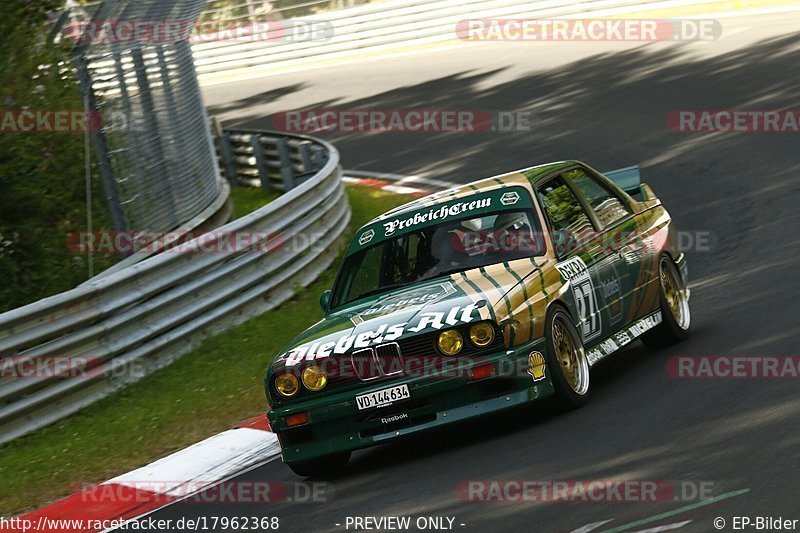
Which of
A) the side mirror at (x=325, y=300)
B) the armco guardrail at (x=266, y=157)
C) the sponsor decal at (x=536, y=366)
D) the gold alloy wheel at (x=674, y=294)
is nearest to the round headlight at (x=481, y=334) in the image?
the sponsor decal at (x=536, y=366)

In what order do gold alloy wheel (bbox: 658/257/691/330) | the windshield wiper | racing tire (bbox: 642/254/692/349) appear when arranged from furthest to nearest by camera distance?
1. gold alloy wheel (bbox: 658/257/691/330)
2. racing tire (bbox: 642/254/692/349)
3. the windshield wiper

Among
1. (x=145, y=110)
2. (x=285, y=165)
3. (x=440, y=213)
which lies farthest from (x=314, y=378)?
(x=285, y=165)

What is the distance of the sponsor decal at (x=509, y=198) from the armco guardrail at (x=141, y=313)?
3.49 meters

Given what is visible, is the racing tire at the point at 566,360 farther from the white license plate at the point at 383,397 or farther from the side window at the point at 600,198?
the side window at the point at 600,198

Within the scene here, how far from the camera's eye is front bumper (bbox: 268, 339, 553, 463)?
6883 mm

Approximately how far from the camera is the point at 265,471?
764 centimetres

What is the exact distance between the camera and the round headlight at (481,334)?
6.93 meters

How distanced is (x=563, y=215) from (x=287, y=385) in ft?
7.30

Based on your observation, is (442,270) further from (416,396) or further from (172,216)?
(172,216)

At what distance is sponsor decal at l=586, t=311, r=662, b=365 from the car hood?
2.48ft

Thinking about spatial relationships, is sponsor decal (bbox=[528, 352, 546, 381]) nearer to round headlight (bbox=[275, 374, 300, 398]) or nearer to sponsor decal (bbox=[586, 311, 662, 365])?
sponsor decal (bbox=[586, 311, 662, 365])

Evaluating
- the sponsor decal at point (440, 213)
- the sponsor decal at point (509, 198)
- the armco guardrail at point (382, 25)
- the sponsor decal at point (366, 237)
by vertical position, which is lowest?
the armco guardrail at point (382, 25)

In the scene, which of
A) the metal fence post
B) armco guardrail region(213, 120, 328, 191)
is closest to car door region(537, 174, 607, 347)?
the metal fence post

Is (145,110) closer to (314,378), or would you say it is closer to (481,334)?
(314,378)
